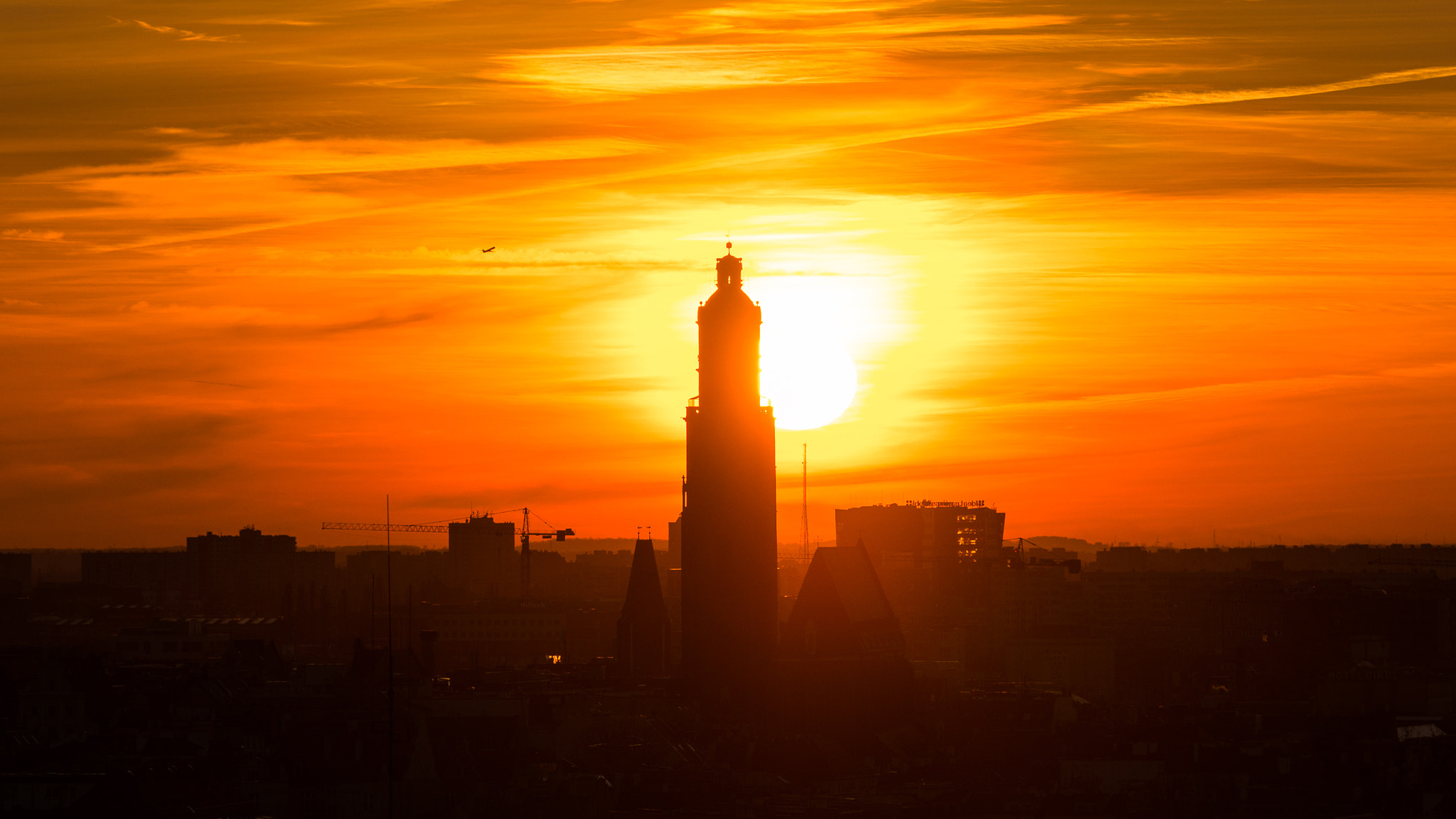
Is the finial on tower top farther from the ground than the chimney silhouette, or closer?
farther from the ground

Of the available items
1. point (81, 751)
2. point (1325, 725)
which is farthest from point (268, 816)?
point (1325, 725)

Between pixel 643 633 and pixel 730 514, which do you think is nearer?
pixel 730 514

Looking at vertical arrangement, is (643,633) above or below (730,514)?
below

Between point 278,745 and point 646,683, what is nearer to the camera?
point 278,745

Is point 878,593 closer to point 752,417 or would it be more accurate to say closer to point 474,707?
point 752,417

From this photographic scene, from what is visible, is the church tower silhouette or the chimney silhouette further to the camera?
the chimney silhouette

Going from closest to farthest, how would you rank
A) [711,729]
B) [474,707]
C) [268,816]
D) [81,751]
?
[268,816], [81,751], [711,729], [474,707]

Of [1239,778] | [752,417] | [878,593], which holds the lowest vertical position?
[1239,778]

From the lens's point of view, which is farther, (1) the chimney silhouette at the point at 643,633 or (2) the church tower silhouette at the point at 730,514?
(1) the chimney silhouette at the point at 643,633

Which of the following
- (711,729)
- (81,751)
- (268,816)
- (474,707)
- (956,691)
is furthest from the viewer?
(956,691)

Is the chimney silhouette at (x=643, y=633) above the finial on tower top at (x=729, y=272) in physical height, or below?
below

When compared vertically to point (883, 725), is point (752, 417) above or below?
above

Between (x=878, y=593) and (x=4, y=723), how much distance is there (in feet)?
191

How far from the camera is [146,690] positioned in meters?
154
